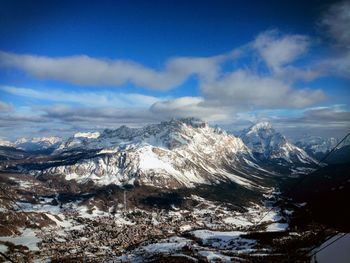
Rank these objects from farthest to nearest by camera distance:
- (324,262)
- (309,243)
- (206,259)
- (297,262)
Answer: (309,243), (206,259), (297,262), (324,262)

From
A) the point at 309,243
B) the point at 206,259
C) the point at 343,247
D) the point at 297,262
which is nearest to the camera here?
the point at 343,247

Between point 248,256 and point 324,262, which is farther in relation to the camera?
point 248,256

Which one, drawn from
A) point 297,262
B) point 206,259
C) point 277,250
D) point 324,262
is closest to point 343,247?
point 324,262

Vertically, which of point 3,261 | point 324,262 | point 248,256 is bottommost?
point 3,261

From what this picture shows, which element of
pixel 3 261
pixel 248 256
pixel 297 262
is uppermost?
pixel 297 262

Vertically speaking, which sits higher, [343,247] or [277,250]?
[343,247]

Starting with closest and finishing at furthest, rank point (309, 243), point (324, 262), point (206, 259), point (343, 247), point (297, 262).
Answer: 1. point (324, 262)
2. point (343, 247)
3. point (297, 262)
4. point (206, 259)
5. point (309, 243)

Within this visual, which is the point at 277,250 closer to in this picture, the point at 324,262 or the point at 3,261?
the point at 324,262

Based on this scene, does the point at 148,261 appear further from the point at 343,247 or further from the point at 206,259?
the point at 343,247

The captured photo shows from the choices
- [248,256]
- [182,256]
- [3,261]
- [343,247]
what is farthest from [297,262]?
[3,261]
